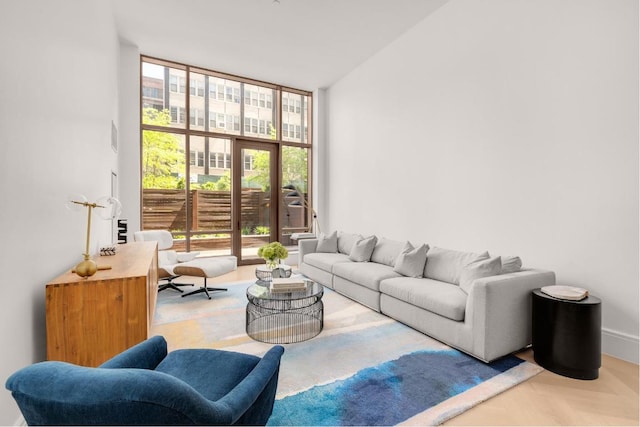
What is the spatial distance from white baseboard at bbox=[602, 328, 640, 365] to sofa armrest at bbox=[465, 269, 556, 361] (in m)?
0.64

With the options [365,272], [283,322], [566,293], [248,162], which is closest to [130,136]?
[248,162]

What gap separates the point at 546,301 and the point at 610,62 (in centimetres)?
207

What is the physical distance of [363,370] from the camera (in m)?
2.39

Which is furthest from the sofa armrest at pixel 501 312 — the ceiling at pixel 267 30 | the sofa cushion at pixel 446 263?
the ceiling at pixel 267 30

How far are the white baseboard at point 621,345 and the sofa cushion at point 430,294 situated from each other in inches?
45.8

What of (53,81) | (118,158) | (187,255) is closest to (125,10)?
(118,158)

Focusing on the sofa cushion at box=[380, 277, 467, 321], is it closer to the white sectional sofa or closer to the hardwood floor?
the white sectional sofa

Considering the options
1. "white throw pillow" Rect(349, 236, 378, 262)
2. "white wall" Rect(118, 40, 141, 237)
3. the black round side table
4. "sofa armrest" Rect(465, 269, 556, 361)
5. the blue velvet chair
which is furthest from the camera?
"white wall" Rect(118, 40, 141, 237)

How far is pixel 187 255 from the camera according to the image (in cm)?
490

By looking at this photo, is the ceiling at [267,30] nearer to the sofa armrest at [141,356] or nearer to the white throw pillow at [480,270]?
the white throw pillow at [480,270]

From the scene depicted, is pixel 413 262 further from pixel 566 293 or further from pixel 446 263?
pixel 566 293

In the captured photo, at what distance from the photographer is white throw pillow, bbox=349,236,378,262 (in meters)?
4.62

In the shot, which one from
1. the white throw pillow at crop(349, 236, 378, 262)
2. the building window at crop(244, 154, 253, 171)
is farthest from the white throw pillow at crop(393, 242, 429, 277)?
the building window at crop(244, 154, 253, 171)

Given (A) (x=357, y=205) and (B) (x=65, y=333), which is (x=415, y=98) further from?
(B) (x=65, y=333)
